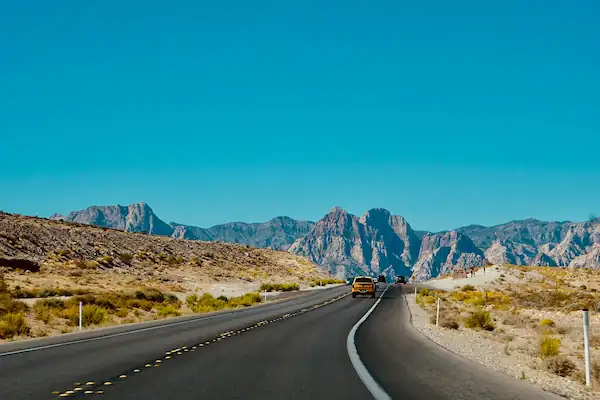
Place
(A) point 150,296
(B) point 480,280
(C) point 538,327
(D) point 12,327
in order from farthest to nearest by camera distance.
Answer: (B) point 480,280, (A) point 150,296, (C) point 538,327, (D) point 12,327

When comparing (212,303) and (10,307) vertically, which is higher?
(10,307)

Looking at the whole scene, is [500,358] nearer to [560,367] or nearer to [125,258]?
[560,367]

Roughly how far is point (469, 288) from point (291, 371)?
69.2 m

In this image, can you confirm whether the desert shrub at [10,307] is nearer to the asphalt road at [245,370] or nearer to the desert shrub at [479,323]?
the asphalt road at [245,370]

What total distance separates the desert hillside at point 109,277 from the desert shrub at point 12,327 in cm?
3

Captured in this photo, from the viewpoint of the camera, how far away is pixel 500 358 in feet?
53.9

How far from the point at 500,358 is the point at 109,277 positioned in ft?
181

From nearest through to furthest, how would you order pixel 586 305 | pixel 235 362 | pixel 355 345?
1. pixel 235 362
2. pixel 355 345
3. pixel 586 305

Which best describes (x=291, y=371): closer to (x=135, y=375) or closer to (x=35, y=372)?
(x=135, y=375)

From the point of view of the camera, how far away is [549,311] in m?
39.8

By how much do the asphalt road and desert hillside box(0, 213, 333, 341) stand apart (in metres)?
8.03

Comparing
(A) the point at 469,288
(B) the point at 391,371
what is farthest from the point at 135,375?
(A) the point at 469,288

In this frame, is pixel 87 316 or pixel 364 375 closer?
pixel 364 375

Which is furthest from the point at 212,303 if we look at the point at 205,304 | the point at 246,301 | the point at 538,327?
the point at 538,327
